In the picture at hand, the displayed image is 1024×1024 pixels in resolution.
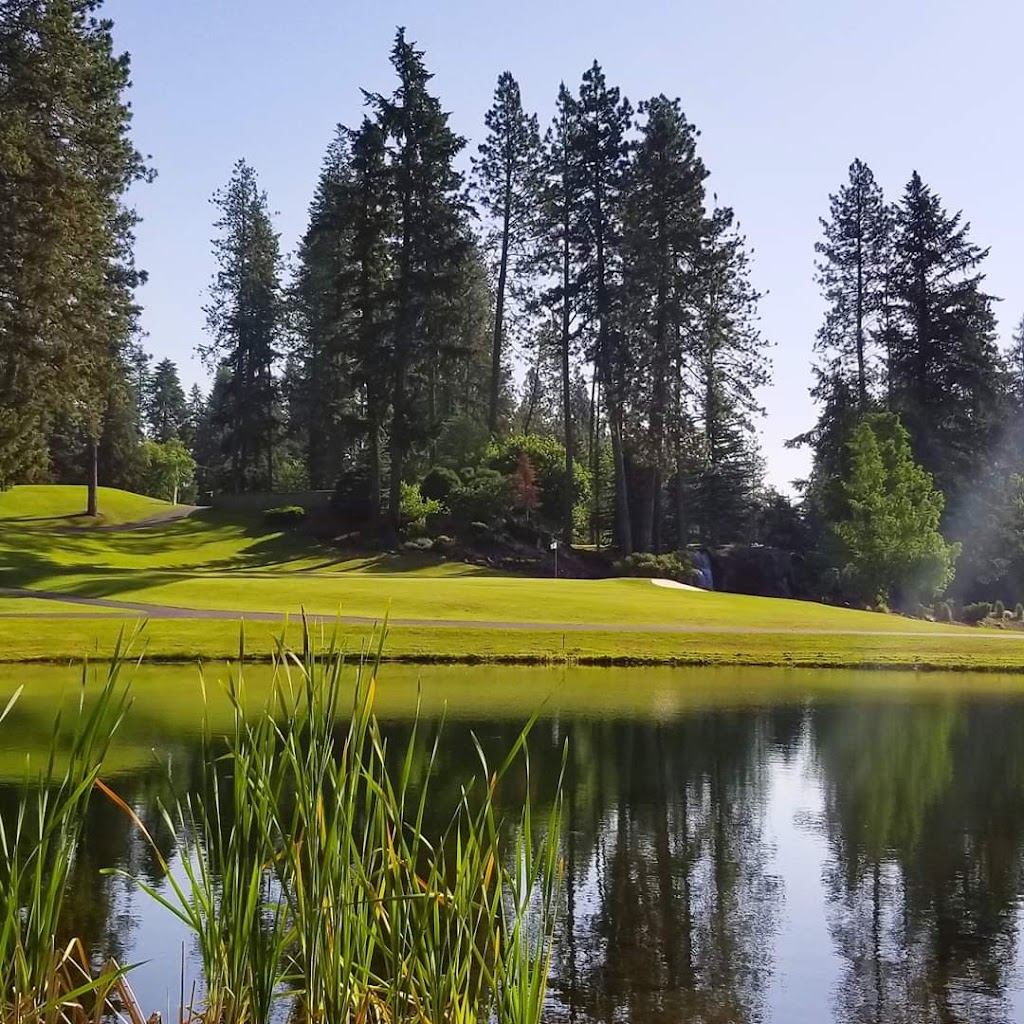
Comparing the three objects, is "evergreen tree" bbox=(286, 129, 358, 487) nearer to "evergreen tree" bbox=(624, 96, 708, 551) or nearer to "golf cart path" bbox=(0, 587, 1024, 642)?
"evergreen tree" bbox=(624, 96, 708, 551)

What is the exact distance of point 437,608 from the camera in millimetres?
29969

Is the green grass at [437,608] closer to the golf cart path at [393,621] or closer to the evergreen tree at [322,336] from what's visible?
the golf cart path at [393,621]

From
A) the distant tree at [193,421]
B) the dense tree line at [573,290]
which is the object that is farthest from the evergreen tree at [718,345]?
the distant tree at [193,421]

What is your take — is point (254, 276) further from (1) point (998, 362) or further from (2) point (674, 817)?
(2) point (674, 817)

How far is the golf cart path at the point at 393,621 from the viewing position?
26245 mm

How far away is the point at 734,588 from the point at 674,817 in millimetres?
34035

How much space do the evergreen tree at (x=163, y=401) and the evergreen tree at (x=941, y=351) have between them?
237 ft

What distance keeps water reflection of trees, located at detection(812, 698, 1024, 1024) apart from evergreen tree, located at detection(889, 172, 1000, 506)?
35.5 m

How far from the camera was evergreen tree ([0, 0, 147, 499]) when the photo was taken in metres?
30.3

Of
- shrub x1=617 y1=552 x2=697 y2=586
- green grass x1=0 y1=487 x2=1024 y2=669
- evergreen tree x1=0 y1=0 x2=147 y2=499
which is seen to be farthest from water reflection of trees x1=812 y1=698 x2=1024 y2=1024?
shrub x1=617 y1=552 x2=697 y2=586

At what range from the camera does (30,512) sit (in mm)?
49531

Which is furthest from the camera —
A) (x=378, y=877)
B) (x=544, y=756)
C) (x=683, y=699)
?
(x=683, y=699)

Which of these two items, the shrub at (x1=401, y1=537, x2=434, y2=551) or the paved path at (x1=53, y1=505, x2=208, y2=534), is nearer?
the shrub at (x1=401, y1=537, x2=434, y2=551)

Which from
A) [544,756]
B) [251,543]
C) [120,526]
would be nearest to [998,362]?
[251,543]
